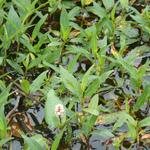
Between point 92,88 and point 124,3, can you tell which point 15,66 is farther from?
point 124,3

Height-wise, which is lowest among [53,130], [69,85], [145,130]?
[145,130]

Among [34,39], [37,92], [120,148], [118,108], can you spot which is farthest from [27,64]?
[120,148]

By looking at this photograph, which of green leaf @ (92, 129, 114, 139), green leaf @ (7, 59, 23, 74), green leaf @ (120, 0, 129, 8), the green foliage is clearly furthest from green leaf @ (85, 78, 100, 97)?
green leaf @ (120, 0, 129, 8)

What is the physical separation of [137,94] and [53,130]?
1.52ft

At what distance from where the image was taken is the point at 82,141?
2.08 metres

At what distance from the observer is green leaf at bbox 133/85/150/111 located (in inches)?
83.4

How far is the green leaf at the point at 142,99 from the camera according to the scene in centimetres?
212

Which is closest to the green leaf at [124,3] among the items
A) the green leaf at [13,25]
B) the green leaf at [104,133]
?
the green leaf at [13,25]

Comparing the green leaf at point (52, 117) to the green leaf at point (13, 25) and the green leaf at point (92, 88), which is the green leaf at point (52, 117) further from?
the green leaf at point (13, 25)

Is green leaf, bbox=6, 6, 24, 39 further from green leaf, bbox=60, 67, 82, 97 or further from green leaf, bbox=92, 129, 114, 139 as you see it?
green leaf, bbox=92, 129, 114, 139

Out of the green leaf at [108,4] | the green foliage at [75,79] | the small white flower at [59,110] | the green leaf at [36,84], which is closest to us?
the small white flower at [59,110]

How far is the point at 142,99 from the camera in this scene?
213cm

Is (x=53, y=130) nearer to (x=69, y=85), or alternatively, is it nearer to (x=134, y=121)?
(x=69, y=85)

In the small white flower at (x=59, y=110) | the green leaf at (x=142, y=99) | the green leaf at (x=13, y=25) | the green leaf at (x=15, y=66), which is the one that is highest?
the green leaf at (x=13, y=25)
